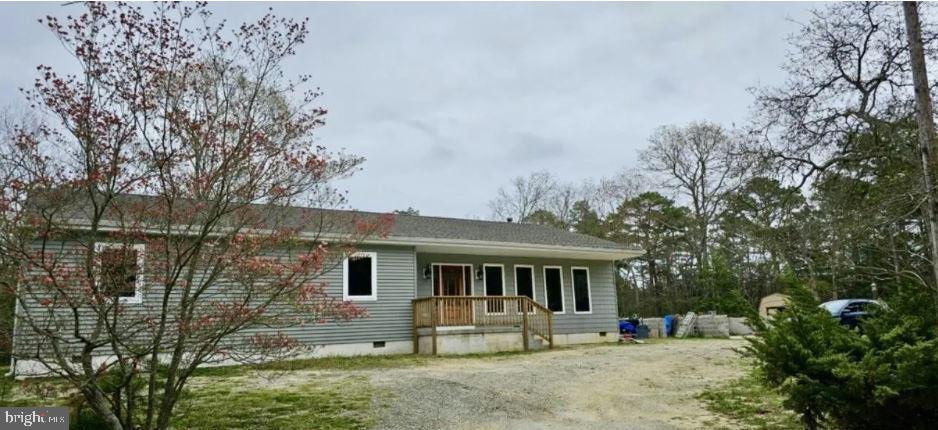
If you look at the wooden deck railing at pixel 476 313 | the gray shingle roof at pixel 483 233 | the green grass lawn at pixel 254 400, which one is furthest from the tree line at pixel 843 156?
the gray shingle roof at pixel 483 233

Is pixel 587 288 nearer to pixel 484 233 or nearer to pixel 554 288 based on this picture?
pixel 554 288

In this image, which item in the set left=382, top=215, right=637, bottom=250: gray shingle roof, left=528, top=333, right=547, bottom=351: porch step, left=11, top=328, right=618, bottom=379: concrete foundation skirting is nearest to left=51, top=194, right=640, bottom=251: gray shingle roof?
left=382, top=215, right=637, bottom=250: gray shingle roof

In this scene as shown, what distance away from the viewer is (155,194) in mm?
4562

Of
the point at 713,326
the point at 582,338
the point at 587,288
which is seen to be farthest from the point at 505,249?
the point at 713,326

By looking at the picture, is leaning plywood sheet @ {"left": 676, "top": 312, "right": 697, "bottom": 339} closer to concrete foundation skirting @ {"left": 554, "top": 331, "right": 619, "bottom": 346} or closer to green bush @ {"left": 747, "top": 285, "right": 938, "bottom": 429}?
concrete foundation skirting @ {"left": 554, "top": 331, "right": 619, "bottom": 346}

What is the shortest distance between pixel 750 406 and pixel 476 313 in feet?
26.2

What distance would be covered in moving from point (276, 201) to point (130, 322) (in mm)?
1518

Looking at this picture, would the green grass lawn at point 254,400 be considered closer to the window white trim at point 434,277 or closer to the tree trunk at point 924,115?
the window white trim at point 434,277

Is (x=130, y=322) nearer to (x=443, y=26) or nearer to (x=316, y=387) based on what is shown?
(x=316, y=387)

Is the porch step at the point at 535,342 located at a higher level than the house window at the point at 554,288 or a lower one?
lower

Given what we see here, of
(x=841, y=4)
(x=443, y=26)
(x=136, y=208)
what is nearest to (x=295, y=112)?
(x=136, y=208)

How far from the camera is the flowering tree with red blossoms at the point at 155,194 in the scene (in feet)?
13.3

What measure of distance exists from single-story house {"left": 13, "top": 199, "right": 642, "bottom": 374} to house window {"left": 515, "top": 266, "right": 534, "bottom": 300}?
0.03 meters

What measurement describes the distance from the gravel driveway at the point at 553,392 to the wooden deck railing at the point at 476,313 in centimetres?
176
